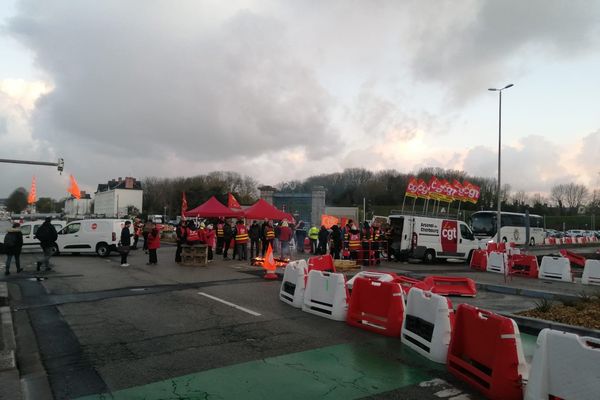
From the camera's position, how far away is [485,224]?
3528 cm

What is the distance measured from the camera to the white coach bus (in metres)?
35.1

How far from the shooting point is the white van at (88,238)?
20.9 meters

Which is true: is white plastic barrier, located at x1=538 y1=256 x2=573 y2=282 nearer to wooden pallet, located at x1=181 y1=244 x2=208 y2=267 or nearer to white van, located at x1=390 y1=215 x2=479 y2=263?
white van, located at x1=390 y1=215 x2=479 y2=263

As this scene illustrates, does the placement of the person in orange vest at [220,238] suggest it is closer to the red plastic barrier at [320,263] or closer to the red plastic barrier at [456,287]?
the red plastic barrier at [320,263]

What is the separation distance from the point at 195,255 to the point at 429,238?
1099cm

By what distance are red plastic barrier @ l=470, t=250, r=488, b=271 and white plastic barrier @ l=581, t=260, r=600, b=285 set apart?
15.1 feet

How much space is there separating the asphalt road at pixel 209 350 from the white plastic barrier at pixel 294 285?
0.22 m

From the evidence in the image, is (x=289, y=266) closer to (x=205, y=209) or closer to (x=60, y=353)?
(x=60, y=353)

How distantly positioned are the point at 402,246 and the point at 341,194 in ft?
194

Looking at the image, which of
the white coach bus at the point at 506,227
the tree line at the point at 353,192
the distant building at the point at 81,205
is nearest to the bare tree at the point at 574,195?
the tree line at the point at 353,192

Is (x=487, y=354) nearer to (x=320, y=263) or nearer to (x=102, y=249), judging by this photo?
(x=320, y=263)

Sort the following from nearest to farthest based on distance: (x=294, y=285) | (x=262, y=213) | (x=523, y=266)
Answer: (x=294, y=285) < (x=523, y=266) < (x=262, y=213)

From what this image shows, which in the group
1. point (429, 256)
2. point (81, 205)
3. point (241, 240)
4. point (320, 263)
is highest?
point (81, 205)

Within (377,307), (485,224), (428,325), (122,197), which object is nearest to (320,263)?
(377,307)
